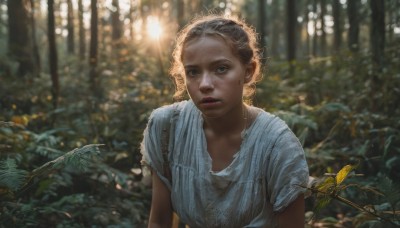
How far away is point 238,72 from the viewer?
7.91 feet

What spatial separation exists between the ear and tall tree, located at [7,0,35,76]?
703cm

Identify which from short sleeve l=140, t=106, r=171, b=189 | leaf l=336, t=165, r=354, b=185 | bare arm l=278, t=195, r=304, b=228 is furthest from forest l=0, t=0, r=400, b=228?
short sleeve l=140, t=106, r=171, b=189

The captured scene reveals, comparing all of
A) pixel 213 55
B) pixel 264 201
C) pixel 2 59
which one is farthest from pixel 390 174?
pixel 2 59

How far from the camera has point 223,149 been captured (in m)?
2.54

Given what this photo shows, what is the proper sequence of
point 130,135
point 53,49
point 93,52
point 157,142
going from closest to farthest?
point 157,142
point 130,135
point 53,49
point 93,52

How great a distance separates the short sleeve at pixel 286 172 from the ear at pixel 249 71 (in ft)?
1.43

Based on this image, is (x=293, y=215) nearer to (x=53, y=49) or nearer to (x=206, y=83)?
(x=206, y=83)

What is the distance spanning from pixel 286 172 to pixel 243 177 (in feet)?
0.85

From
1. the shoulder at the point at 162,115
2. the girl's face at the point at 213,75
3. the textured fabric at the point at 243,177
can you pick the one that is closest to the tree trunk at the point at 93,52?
the shoulder at the point at 162,115

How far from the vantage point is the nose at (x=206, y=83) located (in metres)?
2.31

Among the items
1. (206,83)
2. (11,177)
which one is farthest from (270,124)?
(11,177)

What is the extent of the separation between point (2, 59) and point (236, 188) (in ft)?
22.9

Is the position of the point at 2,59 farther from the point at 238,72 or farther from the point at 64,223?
the point at 238,72

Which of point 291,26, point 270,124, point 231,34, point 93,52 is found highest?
point 291,26
